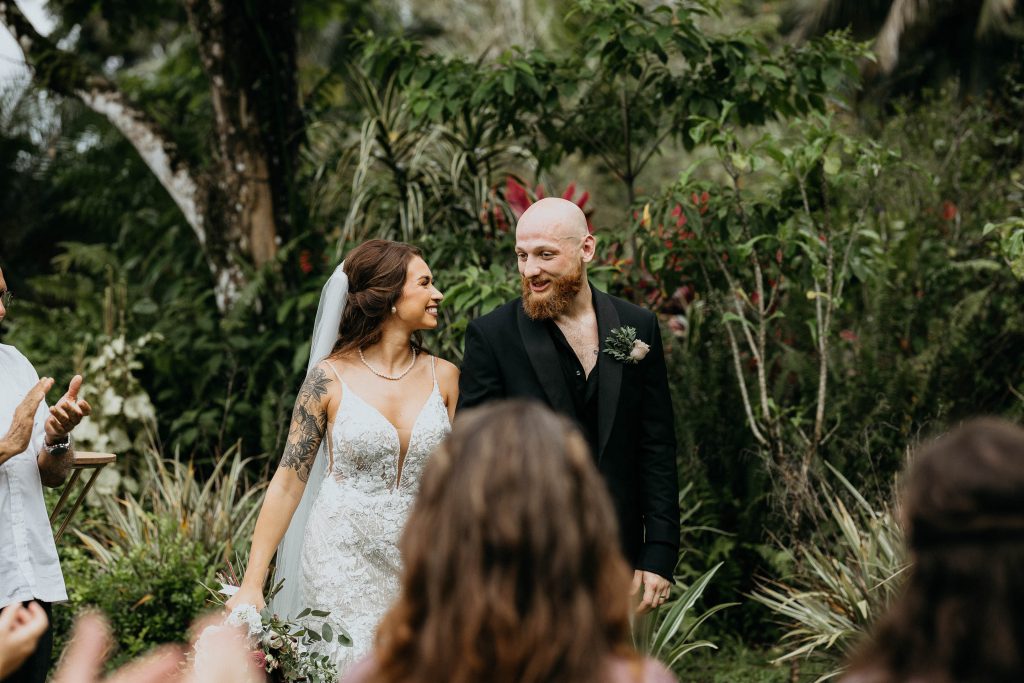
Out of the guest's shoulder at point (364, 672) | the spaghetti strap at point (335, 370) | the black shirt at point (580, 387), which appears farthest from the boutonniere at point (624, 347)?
the guest's shoulder at point (364, 672)

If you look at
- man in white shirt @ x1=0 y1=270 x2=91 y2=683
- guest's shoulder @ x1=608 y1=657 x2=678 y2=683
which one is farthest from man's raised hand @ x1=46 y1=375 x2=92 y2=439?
guest's shoulder @ x1=608 y1=657 x2=678 y2=683

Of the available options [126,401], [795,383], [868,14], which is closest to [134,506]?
[126,401]

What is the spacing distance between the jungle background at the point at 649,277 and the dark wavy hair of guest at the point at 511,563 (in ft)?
10.6

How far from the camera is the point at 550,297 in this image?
368 centimetres

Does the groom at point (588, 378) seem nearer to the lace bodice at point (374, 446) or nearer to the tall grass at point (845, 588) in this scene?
the lace bodice at point (374, 446)

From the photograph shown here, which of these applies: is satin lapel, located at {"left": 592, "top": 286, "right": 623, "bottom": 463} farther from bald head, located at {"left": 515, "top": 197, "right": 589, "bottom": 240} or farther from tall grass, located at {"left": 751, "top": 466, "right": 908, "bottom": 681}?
tall grass, located at {"left": 751, "top": 466, "right": 908, "bottom": 681}

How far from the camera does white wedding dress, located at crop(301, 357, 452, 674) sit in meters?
3.68

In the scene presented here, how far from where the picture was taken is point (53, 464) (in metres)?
3.37

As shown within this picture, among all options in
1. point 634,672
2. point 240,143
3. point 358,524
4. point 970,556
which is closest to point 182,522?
point 358,524

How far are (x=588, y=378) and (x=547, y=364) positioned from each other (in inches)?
6.8

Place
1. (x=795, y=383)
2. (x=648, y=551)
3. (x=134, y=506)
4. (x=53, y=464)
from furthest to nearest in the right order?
(x=795, y=383) < (x=134, y=506) < (x=648, y=551) < (x=53, y=464)

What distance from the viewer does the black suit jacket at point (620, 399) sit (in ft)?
12.0

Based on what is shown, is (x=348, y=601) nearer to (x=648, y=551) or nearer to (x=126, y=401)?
(x=648, y=551)

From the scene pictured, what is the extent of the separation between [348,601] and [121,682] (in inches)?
86.2
